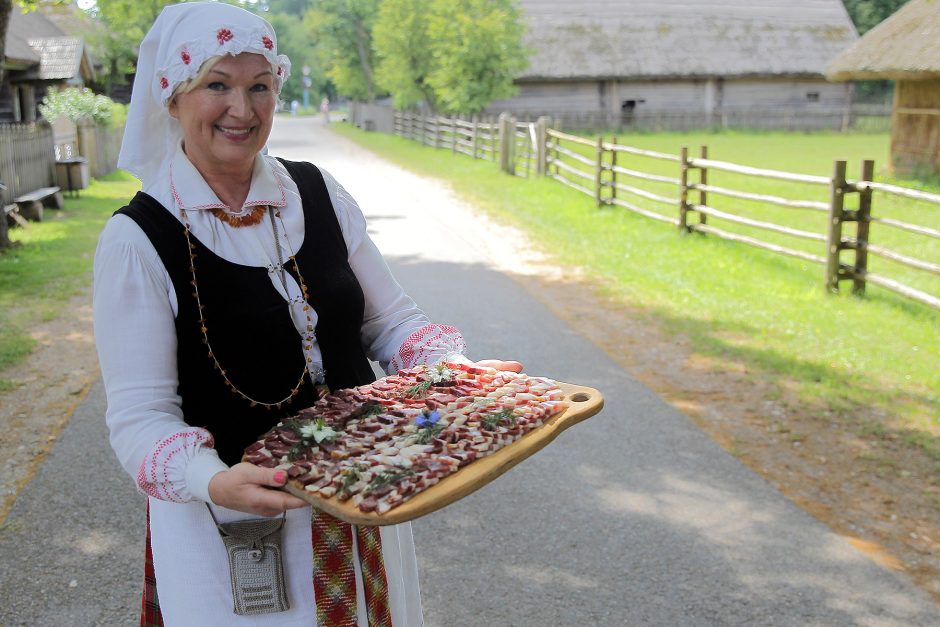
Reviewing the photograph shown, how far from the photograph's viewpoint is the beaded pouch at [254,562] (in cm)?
203

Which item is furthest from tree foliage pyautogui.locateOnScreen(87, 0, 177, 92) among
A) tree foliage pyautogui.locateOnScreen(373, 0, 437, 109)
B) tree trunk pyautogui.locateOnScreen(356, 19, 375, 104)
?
tree trunk pyautogui.locateOnScreen(356, 19, 375, 104)

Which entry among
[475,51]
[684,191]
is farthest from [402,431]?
[475,51]

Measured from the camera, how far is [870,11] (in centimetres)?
5131

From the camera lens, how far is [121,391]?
6.32 feet

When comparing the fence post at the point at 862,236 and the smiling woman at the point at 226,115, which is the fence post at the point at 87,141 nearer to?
the fence post at the point at 862,236

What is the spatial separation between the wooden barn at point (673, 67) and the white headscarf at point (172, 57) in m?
34.6

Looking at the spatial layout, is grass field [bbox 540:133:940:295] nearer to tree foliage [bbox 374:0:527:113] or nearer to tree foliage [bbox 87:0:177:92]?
tree foliage [bbox 374:0:527:113]

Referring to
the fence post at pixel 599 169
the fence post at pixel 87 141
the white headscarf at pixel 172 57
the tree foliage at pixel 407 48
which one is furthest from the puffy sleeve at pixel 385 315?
the tree foliage at pixel 407 48

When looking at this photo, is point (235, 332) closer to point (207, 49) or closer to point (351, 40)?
point (207, 49)

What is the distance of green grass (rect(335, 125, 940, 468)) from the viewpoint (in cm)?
651

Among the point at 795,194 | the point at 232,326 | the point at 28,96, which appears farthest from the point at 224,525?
the point at 28,96

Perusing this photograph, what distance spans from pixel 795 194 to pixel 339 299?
17875 millimetres

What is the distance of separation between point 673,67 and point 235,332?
39.5 m

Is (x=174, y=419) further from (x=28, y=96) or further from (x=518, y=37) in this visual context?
(x=518, y=37)
